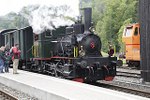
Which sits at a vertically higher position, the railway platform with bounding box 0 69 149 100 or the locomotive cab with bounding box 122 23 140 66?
the locomotive cab with bounding box 122 23 140 66

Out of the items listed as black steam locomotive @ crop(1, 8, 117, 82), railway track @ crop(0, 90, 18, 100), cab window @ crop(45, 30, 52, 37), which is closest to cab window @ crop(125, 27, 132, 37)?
black steam locomotive @ crop(1, 8, 117, 82)

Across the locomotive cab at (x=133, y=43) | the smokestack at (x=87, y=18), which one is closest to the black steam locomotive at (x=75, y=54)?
the smokestack at (x=87, y=18)

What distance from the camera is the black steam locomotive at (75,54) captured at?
14.1 metres

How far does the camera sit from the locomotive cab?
69.5 feet

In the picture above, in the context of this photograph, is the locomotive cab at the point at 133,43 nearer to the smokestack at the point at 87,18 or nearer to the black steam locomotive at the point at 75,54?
the black steam locomotive at the point at 75,54

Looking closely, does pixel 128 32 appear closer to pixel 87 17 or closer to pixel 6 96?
pixel 87 17

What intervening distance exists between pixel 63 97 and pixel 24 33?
39.8 ft

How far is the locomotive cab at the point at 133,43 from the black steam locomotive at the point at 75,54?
19.1 ft

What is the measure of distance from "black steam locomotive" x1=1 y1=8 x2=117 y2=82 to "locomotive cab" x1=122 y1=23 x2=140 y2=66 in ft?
19.1

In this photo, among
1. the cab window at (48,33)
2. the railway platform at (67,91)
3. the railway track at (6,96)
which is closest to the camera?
the railway platform at (67,91)

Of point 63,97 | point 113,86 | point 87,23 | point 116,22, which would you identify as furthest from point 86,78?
point 116,22

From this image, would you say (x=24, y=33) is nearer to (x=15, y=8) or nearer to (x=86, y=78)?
(x=15, y=8)

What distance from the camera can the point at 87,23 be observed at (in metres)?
14.4

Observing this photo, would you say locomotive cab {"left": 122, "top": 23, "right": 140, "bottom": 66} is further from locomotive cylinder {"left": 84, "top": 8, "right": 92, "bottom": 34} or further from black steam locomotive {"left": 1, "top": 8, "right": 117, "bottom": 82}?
locomotive cylinder {"left": 84, "top": 8, "right": 92, "bottom": 34}
